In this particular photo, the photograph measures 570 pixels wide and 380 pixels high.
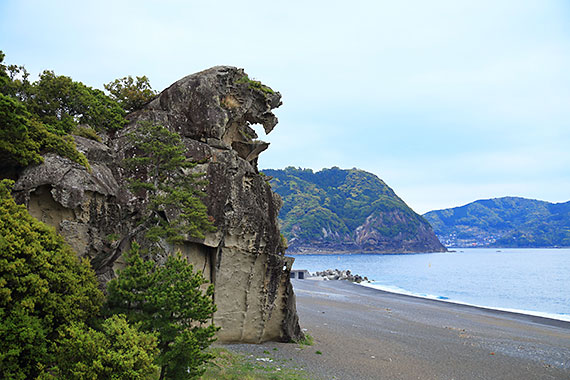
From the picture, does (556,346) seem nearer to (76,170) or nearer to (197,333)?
(197,333)

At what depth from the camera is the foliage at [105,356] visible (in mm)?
8695

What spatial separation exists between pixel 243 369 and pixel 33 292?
10.3 metres

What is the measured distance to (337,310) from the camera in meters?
40.0

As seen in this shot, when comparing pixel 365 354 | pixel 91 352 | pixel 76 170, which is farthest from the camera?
pixel 365 354

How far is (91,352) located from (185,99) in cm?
1776

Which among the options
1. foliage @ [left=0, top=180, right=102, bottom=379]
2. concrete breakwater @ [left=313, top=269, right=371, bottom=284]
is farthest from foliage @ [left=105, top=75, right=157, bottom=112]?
concrete breakwater @ [left=313, top=269, right=371, bottom=284]

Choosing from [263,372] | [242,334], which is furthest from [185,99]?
[263,372]

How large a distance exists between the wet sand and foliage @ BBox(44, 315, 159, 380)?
11.4 m

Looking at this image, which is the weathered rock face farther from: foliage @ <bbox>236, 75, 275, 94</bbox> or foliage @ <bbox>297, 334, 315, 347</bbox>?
foliage @ <bbox>297, 334, 315, 347</bbox>

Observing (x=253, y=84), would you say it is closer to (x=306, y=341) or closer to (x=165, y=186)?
(x=165, y=186)

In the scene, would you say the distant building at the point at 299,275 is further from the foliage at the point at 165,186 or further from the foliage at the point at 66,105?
the foliage at the point at 165,186

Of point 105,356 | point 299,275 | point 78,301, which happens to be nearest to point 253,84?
point 78,301

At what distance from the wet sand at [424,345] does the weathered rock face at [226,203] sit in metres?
2.04

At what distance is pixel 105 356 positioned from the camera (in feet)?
28.6
